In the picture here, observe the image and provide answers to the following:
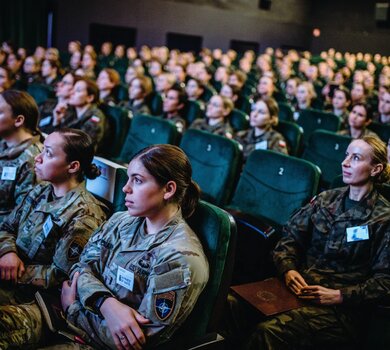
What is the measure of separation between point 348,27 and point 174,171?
17.5 meters

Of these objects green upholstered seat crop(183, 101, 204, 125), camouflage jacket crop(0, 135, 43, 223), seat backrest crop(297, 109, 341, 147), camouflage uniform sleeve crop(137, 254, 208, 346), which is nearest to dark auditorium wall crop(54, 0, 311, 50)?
green upholstered seat crop(183, 101, 204, 125)

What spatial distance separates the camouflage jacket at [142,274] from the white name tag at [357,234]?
72 cm

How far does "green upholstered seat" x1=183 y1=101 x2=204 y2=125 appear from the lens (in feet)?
14.2

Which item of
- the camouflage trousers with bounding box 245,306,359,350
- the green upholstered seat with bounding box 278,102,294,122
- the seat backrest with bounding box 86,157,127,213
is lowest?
the camouflage trousers with bounding box 245,306,359,350

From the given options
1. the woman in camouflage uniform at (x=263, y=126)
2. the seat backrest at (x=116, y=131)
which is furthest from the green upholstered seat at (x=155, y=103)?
the woman in camouflage uniform at (x=263, y=126)

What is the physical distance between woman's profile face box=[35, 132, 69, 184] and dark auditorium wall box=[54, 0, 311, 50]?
1119 cm

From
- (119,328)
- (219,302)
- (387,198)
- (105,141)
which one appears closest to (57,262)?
(119,328)

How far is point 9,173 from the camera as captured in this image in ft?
7.02

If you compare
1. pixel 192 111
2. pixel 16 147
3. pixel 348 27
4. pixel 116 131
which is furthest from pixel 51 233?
pixel 348 27

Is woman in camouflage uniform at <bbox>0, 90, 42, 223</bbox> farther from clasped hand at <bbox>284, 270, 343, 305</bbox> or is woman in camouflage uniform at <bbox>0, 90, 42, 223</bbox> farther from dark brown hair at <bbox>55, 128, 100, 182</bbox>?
clasped hand at <bbox>284, 270, 343, 305</bbox>

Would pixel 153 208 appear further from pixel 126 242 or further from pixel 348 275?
pixel 348 275

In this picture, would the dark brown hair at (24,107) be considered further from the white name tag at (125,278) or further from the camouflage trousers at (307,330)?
the camouflage trousers at (307,330)

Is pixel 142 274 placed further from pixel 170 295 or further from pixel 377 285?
pixel 377 285

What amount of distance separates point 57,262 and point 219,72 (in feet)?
20.1
